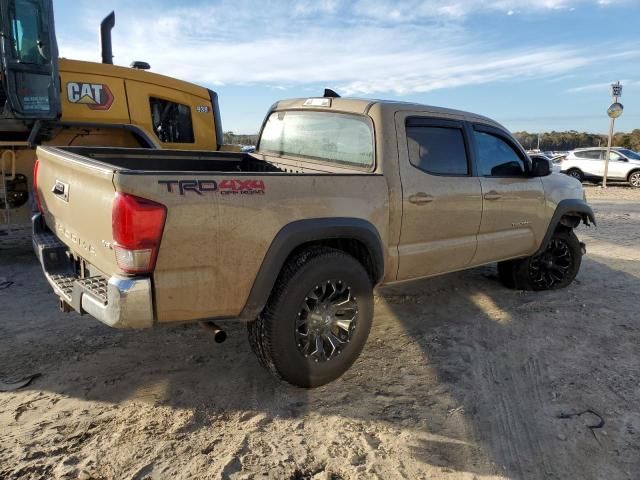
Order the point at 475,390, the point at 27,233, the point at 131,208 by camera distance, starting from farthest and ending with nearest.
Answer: the point at 27,233 → the point at 475,390 → the point at 131,208

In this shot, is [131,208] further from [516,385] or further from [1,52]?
[1,52]

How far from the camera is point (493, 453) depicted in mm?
2854

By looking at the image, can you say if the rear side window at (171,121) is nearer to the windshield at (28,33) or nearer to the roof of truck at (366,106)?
the windshield at (28,33)

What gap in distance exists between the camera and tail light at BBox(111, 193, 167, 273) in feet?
8.38

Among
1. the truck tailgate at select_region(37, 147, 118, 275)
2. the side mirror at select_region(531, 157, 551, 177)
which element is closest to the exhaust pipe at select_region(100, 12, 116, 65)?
the truck tailgate at select_region(37, 147, 118, 275)

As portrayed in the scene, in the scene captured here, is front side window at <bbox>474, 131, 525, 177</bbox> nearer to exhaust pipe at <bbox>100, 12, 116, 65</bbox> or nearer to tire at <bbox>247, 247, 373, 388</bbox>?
tire at <bbox>247, 247, 373, 388</bbox>

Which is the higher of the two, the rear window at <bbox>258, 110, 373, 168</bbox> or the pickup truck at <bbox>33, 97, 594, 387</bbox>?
the rear window at <bbox>258, 110, 373, 168</bbox>

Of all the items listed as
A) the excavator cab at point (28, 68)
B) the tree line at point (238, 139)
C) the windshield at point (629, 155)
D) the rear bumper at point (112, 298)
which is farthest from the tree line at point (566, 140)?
the rear bumper at point (112, 298)

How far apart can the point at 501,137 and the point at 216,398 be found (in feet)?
11.7

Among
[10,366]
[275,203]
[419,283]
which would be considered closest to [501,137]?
[419,283]

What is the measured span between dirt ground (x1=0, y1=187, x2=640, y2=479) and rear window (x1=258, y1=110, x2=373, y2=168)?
63.3 inches

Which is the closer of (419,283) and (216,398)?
(216,398)

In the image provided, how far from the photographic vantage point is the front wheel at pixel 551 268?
5.68 metres

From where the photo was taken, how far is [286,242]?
10.1 ft
